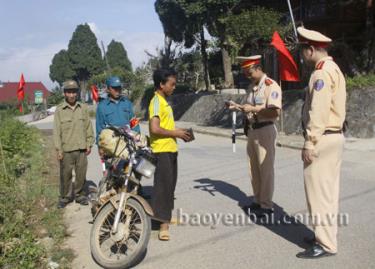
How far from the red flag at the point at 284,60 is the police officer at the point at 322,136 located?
8.42 metres

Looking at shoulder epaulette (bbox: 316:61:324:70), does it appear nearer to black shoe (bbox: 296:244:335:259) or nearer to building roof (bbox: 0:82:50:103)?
black shoe (bbox: 296:244:335:259)

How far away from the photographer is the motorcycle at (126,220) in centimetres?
411

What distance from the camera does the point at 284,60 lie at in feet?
43.4

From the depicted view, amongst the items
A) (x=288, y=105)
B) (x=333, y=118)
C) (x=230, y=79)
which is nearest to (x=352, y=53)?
(x=288, y=105)

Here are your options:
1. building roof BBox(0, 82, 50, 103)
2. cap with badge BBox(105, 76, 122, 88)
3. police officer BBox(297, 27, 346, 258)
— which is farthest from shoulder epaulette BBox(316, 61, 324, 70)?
building roof BBox(0, 82, 50, 103)

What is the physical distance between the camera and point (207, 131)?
54.4ft

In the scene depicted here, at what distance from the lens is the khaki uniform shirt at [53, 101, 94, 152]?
6246mm

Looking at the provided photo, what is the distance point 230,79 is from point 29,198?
1538 cm

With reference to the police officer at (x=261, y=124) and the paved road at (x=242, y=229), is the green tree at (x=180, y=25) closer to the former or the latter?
the paved road at (x=242, y=229)

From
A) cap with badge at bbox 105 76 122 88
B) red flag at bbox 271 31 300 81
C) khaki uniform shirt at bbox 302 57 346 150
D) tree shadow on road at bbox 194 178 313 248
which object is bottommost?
tree shadow on road at bbox 194 178 313 248

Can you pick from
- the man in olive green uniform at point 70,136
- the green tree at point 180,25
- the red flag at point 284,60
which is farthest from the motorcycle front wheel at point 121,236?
the green tree at point 180,25

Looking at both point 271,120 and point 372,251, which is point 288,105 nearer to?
point 271,120

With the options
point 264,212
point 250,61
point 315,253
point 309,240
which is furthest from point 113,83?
point 315,253

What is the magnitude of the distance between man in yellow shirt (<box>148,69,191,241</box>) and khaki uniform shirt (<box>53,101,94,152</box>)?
6.05 feet
